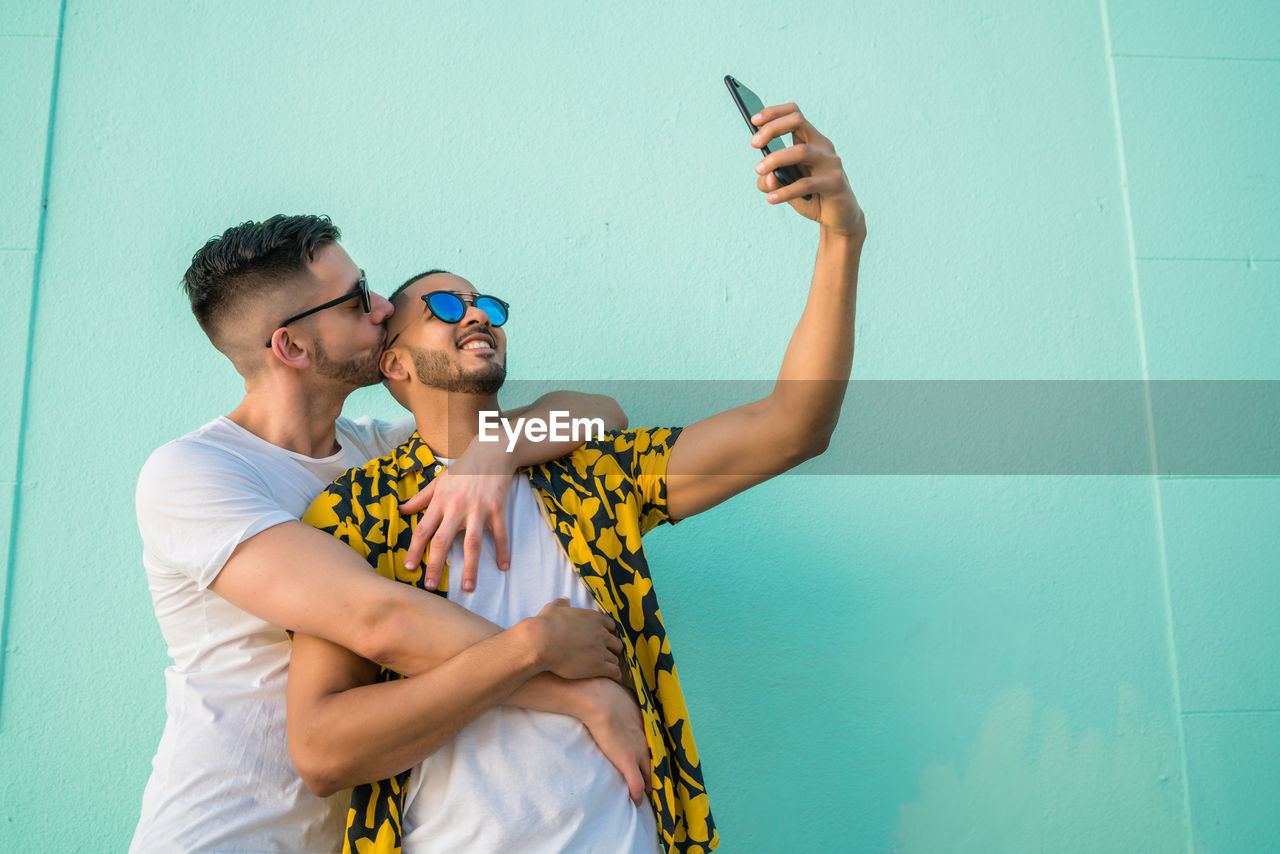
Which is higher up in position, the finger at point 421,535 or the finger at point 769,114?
the finger at point 769,114

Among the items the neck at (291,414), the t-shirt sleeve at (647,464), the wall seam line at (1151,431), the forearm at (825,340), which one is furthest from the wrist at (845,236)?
the wall seam line at (1151,431)

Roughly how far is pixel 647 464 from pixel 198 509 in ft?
2.82

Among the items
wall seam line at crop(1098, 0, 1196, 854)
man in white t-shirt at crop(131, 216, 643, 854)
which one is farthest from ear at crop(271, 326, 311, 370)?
wall seam line at crop(1098, 0, 1196, 854)

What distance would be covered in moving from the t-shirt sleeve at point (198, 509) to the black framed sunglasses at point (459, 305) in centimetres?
52

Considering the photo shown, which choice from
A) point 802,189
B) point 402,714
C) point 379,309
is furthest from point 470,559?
point 802,189

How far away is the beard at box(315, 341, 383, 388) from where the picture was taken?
6.46ft

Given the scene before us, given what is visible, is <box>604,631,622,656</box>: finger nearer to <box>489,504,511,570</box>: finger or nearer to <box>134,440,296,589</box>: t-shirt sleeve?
<box>489,504,511,570</box>: finger

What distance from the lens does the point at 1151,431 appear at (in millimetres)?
2385

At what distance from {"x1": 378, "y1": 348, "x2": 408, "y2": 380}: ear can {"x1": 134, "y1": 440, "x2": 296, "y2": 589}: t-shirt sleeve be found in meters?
0.41

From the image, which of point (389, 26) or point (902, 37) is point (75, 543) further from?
point (902, 37)

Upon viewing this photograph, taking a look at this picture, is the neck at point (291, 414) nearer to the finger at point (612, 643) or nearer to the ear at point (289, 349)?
the ear at point (289, 349)

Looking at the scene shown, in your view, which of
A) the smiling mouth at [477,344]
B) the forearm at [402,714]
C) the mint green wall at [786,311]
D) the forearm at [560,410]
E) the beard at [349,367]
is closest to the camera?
the forearm at [402,714]

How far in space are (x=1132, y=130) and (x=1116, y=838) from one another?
1.99 m

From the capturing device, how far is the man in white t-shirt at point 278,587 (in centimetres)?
144
